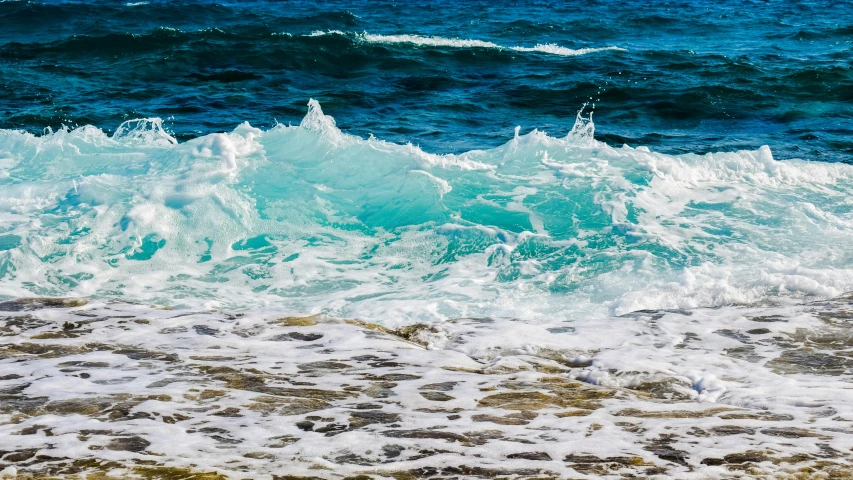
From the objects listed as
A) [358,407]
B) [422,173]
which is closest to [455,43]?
[422,173]

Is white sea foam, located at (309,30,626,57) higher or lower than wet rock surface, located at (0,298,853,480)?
higher

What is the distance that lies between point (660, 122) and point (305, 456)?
492 inches

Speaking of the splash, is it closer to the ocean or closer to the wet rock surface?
the ocean

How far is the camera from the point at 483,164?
11.7m

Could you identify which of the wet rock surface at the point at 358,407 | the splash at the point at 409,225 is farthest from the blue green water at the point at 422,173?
the wet rock surface at the point at 358,407

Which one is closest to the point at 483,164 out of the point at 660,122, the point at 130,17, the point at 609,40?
the point at 660,122

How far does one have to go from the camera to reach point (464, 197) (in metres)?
10.5

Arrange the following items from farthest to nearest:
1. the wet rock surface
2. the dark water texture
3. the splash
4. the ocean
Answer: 1. the dark water texture
2. the splash
3. the ocean
4. the wet rock surface

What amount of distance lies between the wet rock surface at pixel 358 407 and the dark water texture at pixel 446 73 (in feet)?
25.2

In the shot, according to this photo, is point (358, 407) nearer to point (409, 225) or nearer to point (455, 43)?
point (409, 225)

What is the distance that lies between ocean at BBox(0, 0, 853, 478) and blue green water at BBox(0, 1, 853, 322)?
0.05 m

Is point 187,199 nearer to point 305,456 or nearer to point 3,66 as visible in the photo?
point 305,456

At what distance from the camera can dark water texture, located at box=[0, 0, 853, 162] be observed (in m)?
14.7

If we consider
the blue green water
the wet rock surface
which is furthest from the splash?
the wet rock surface
